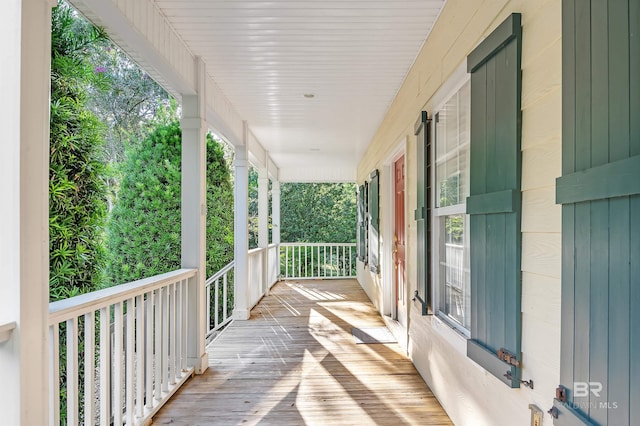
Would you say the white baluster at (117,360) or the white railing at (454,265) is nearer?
the white baluster at (117,360)

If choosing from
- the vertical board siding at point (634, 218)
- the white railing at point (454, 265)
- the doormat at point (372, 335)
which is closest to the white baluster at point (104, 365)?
the white railing at point (454, 265)

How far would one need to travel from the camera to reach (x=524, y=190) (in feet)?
4.93

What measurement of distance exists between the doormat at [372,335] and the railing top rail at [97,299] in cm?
231

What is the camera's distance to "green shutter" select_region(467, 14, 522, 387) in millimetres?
1528

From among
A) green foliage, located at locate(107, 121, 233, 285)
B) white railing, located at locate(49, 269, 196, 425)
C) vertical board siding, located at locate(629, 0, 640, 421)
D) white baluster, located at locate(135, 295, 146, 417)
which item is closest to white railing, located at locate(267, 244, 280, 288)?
green foliage, located at locate(107, 121, 233, 285)

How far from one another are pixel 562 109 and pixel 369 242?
213 inches

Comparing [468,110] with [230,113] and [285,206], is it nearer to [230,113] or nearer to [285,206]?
[230,113]

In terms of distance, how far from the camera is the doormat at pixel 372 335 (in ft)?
13.3

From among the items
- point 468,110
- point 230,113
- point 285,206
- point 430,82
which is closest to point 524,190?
point 468,110

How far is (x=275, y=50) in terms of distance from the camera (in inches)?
118

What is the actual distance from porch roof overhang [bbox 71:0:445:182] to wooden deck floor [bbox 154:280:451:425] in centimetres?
239

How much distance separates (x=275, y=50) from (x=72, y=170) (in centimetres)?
172

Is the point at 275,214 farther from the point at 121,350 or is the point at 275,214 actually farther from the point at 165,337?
the point at 121,350

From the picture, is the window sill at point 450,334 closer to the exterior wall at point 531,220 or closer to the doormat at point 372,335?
the exterior wall at point 531,220
